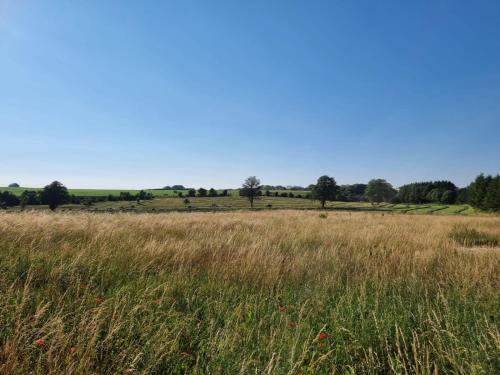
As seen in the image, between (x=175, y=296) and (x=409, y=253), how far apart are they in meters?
5.28

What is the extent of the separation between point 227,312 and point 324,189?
72046 mm

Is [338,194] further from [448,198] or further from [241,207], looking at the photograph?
[448,198]

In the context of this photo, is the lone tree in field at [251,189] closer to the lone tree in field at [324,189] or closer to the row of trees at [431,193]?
the lone tree in field at [324,189]

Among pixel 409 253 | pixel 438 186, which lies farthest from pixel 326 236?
pixel 438 186

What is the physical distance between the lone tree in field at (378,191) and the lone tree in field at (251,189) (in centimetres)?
3913

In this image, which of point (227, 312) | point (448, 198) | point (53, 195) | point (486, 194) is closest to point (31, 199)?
point (53, 195)

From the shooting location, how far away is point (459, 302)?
336cm

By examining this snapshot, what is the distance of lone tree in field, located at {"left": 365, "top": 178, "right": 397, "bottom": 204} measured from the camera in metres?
90.5

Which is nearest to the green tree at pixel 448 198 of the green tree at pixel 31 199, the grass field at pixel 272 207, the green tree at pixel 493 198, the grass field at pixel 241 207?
the grass field at pixel 241 207

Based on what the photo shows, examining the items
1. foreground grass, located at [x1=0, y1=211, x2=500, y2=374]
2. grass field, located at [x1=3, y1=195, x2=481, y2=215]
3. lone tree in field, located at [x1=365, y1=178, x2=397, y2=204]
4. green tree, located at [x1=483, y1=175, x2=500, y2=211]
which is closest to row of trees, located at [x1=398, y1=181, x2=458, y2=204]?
lone tree in field, located at [x1=365, y1=178, x2=397, y2=204]

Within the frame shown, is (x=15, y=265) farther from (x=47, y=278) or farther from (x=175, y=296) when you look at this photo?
(x=175, y=296)

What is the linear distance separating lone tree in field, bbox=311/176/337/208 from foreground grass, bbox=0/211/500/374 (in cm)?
6671

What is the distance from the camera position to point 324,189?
72.1 m

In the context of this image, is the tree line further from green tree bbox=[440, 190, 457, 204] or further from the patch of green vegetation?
the patch of green vegetation
